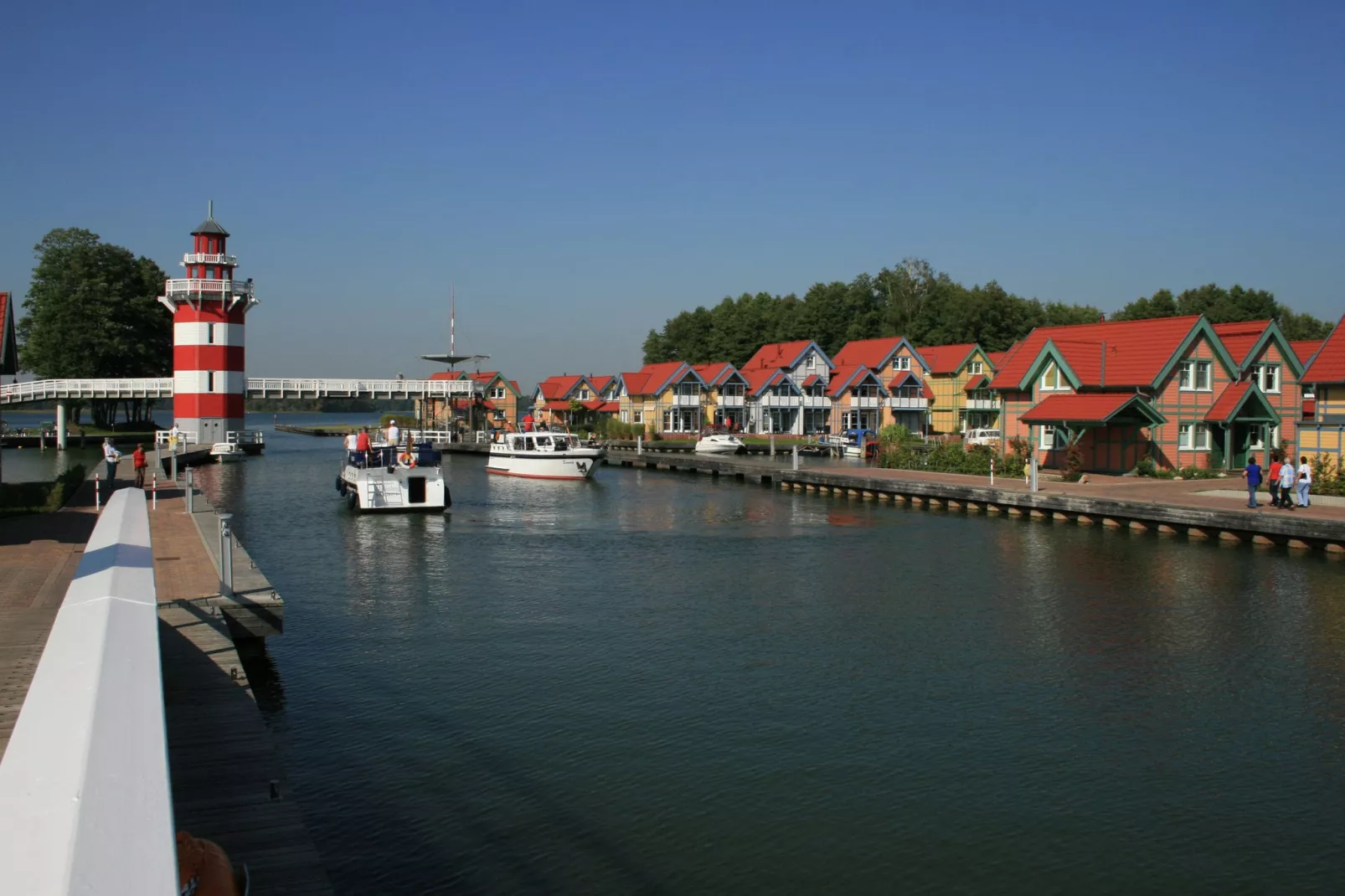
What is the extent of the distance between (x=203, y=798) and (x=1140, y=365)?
4362 cm

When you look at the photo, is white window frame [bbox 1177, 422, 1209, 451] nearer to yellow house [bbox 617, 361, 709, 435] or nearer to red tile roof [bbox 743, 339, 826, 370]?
red tile roof [bbox 743, 339, 826, 370]

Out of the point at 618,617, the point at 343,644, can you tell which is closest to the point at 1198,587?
the point at 618,617

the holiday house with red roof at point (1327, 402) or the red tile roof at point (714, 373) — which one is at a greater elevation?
the red tile roof at point (714, 373)

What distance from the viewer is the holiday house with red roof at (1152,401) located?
4459 cm

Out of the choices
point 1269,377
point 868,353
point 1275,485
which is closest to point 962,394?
point 868,353

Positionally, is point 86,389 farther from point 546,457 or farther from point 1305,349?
point 1305,349

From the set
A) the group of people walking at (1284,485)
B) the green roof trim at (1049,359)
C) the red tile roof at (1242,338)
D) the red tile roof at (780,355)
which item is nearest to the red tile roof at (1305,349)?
the red tile roof at (1242,338)

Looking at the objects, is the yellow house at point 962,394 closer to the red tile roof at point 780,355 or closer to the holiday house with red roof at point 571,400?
the red tile roof at point 780,355

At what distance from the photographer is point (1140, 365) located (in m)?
45.8

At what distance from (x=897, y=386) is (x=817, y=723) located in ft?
256

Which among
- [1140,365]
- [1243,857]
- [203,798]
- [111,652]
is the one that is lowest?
[1243,857]

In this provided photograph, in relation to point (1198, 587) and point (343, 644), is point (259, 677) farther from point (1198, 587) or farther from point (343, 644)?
point (1198, 587)

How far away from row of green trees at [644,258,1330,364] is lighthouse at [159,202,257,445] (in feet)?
204

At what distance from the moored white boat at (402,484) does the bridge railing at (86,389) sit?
164ft
